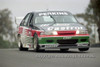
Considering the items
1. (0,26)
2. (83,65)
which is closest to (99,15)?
(83,65)

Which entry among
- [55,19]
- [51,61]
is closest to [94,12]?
[55,19]

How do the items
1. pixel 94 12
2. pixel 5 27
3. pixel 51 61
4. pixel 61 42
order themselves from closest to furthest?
pixel 51 61 → pixel 61 42 → pixel 94 12 → pixel 5 27

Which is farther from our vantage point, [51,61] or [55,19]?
[55,19]

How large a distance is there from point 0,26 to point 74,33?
6968cm

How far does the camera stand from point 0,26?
83312 mm

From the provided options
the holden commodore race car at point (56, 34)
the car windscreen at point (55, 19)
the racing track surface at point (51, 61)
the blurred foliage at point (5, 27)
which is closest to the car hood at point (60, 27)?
the holden commodore race car at point (56, 34)

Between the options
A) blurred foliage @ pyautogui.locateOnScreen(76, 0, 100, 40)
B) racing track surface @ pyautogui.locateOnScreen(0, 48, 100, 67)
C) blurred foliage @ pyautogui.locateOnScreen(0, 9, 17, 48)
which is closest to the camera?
racing track surface @ pyautogui.locateOnScreen(0, 48, 100, 67)

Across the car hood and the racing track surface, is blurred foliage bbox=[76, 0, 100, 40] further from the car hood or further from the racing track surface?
the racing track surface

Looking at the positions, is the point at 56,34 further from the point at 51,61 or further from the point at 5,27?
the point at 5,27

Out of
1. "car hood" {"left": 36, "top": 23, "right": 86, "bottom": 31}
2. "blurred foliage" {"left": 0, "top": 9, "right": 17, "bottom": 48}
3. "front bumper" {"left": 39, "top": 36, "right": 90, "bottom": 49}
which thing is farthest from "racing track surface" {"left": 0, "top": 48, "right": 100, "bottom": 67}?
"blurred foliage" {"left": 0, "top": 9, "right": 17, "bottom": 48}

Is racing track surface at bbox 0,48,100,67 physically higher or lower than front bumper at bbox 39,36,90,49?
lower

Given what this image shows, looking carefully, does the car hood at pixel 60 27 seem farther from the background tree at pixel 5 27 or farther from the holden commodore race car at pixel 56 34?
the background tree at pixel 5 27

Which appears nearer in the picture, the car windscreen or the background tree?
the car windscreen

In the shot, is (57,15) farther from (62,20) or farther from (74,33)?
(74,33)
